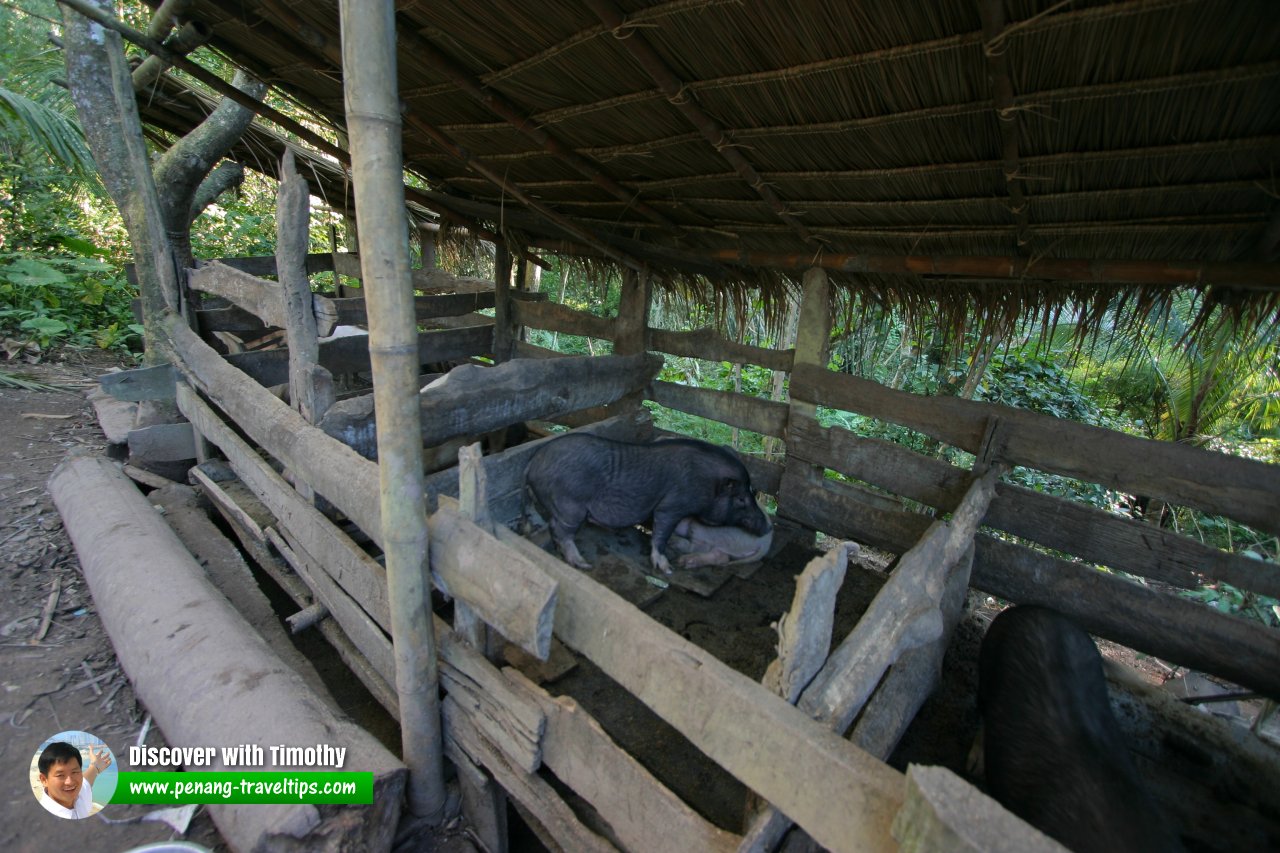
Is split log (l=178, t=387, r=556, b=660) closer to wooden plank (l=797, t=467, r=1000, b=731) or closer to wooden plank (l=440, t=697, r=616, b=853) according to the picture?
wooden plank (l=440, t=697, r=616, b=853)

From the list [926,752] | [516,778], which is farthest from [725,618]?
[516,778]

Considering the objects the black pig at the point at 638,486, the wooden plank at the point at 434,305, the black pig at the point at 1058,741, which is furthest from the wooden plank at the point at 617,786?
the wooden plank at the point at 434,305

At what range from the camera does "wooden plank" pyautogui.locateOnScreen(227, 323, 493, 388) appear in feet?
14.8

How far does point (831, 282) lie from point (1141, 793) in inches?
126

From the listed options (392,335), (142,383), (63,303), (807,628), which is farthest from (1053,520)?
(63,303)

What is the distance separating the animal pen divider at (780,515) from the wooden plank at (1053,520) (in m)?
Result: 0.01

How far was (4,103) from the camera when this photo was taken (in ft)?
18.8

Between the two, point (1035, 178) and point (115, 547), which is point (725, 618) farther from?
point (115, 547)

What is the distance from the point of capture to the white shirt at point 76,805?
7.36ft

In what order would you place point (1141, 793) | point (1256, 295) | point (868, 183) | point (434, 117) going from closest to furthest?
point (1141, 793), point (1256, 295), point (868, 183), point (434, 117)

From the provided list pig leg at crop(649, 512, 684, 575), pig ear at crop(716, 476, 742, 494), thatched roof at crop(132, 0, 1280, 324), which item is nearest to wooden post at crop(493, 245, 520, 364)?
thatched roof at crop(132, 0, 1280, 324)

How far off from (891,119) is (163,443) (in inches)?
224

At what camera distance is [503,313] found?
6.19 meters

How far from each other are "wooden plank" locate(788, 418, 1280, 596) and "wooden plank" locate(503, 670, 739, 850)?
2.50 meters
